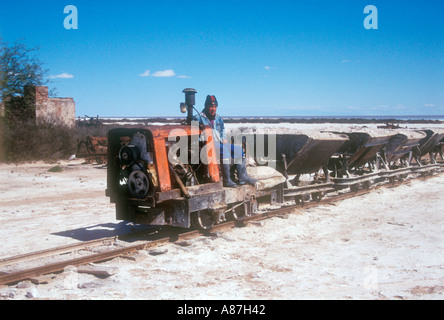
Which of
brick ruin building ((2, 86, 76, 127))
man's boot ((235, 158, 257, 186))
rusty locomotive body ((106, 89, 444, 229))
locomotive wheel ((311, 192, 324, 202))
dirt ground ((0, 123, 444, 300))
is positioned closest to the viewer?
dirt ground ((0, 123, 444, 300))

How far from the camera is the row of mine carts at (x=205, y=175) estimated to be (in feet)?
22.8

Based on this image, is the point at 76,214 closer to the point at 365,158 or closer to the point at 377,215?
the point at 377,215

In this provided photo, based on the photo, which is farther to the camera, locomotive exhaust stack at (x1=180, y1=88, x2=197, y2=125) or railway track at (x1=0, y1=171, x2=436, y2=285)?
locomotive exhaust stack at (x1=180, y1=88, x2=197, y2=125)

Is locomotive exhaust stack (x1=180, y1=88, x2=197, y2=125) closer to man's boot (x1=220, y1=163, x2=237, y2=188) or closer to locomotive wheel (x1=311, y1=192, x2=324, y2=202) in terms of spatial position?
man's boot (x1=220, y1=163, x2=237, y2=188)

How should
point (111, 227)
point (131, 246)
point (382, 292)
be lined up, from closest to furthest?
point (382, 292) < point (131, 246) < point (111, 227)

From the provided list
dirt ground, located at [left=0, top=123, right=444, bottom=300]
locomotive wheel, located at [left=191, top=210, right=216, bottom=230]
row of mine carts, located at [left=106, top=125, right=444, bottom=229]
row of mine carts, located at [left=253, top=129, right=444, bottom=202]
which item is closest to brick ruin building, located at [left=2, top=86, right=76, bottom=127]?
dirt ground, located at [left=0, top=123, right=444, bottom=300]

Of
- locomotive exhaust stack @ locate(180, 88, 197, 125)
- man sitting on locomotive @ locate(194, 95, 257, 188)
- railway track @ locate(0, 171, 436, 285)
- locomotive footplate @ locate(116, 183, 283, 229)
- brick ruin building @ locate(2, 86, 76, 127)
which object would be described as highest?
brick ruin building @ locate(2, 86, 76, 127)

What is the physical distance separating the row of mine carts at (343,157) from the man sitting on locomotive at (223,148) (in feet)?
7.07

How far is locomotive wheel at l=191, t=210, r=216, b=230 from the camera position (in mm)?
7704

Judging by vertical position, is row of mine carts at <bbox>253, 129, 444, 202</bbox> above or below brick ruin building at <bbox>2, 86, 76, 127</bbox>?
below

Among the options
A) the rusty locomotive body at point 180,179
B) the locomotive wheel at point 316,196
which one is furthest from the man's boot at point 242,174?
the locomotive wheel at point 316,196

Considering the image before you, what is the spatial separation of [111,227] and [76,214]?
1.83m
